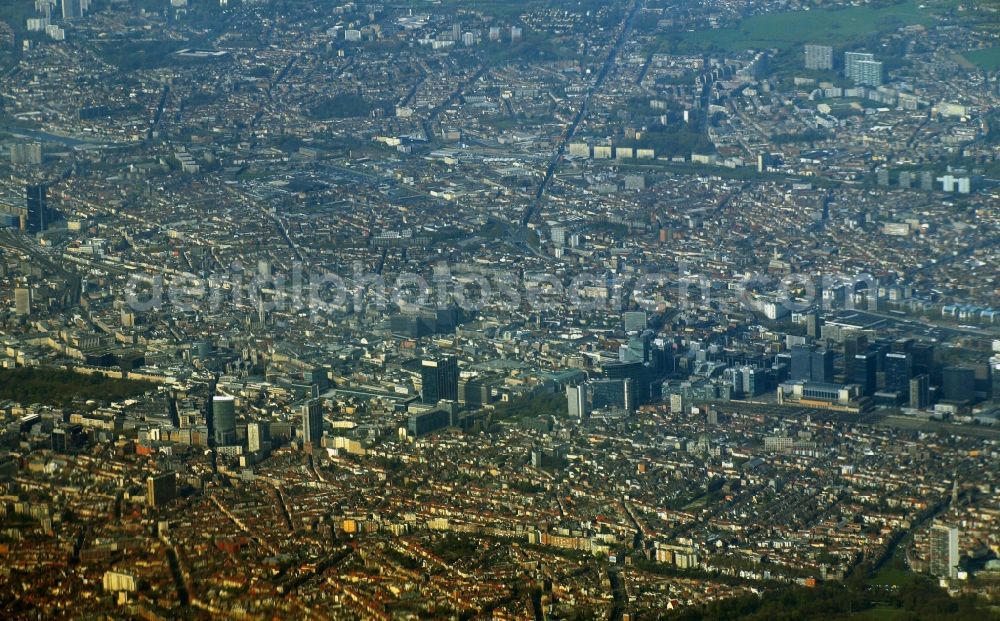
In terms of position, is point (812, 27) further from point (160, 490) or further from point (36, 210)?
point (160, 490)

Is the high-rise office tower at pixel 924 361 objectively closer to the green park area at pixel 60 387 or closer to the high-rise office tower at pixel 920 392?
the high-rise office tower at pixel 920 392

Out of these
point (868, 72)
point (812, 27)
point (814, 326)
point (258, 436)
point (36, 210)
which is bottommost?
point (258, 436)

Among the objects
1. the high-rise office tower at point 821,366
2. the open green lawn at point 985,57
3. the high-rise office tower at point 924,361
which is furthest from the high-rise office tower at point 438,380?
the open green lawn at point 985,57

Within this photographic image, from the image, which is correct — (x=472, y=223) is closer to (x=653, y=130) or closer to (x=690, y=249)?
(x=690, y=249)

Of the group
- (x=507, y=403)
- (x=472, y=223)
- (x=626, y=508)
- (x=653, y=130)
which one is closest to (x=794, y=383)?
(x=507, y=403)

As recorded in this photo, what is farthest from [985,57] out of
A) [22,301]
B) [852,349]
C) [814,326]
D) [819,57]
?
[22,301]

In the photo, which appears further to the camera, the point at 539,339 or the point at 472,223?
the point at 472,223

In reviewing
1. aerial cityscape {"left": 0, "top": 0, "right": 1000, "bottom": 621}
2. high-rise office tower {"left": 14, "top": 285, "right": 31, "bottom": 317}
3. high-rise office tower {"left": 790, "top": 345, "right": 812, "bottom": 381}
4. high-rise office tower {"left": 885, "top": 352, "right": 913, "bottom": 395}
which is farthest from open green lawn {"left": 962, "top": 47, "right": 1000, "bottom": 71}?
high-rise office tower {"left": 14, "top": 285, "right": 31, "bottom": 317}
